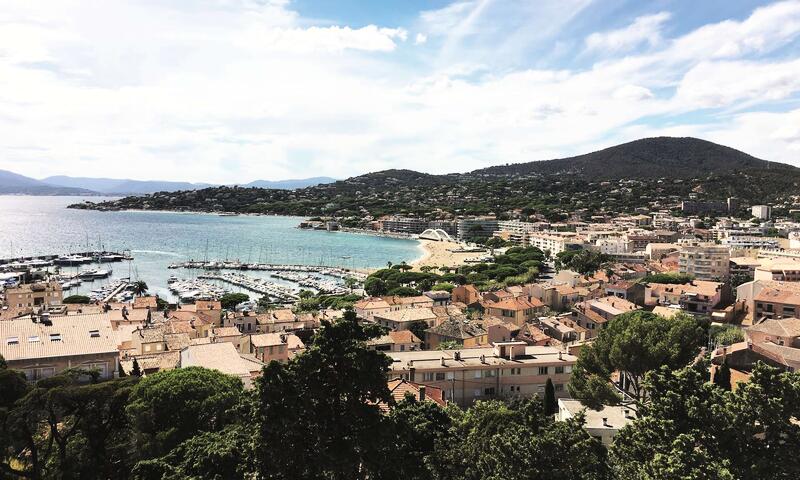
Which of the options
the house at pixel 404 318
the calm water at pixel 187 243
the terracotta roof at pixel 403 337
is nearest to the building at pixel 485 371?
the terracotta roof at pixel 403 337

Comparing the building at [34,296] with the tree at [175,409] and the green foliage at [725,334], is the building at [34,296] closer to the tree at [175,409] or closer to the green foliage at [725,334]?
the tree at [175,409]

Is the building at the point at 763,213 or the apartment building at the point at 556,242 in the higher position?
the building at the point at 763,213

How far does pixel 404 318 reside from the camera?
2852 cm

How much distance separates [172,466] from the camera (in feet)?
29.8

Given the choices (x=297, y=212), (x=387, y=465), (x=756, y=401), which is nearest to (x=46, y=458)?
(x=387, y=465)

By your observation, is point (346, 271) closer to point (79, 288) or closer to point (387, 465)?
point (79, 288)

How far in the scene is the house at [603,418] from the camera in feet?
46.1

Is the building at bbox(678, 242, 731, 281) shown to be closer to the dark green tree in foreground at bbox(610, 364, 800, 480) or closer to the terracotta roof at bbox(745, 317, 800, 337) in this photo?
the terracotta roof at bbox(745, 317, 800, 337)

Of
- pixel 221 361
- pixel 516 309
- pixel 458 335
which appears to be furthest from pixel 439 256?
pixel 221 361

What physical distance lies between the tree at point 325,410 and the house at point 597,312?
23258 mm

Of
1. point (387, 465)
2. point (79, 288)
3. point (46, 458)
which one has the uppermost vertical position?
point (387, 465)

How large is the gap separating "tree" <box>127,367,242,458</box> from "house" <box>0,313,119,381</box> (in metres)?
3.03

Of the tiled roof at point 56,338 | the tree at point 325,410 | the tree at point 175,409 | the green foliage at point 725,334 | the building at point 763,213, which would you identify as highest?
the building at point 763,213

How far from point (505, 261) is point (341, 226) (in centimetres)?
7114
